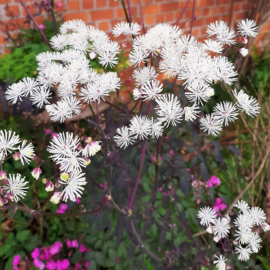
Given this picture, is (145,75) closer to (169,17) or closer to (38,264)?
(38,264)

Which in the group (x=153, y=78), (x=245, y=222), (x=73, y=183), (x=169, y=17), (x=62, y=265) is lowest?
(x=62, y=265)

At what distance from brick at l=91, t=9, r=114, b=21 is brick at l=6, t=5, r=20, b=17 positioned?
0.45m

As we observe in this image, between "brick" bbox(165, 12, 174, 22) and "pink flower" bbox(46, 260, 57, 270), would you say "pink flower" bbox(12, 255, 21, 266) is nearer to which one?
"pink flower" bbox(46, 260, 57, 270)

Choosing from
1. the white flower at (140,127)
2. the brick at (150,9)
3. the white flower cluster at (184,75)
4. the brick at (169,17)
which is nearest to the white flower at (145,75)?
the white flower cluster at (184,75)

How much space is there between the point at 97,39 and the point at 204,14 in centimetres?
179

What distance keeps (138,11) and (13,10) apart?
83cm

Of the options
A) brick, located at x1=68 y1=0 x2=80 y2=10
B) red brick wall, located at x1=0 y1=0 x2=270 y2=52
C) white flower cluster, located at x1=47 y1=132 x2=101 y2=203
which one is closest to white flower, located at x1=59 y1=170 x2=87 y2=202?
white flower cluster, located at x1=47 y1=132 x2=101 y2=203

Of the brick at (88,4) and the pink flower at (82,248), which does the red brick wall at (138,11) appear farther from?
the pink flower at (82,248)

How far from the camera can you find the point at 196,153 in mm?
1083

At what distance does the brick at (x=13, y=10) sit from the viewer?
1.61 m

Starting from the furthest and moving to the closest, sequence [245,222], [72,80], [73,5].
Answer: [73,5], [245,222], [72,80]

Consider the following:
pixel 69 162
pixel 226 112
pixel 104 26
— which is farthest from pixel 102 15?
pixel 69 162

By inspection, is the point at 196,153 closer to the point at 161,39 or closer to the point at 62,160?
the point at 161,39

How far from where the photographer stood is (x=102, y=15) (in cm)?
191
